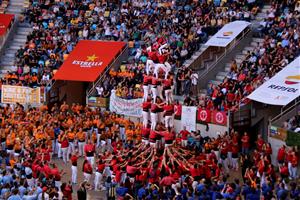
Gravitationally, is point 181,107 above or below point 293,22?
below

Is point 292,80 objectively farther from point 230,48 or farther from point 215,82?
point 230,48

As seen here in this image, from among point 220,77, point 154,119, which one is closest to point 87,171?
point 154,119

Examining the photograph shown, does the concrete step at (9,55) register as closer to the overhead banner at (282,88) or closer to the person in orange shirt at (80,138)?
the person in orange shirt at (80,138)

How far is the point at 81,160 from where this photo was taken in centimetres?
3859

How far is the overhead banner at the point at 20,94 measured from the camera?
45875mm

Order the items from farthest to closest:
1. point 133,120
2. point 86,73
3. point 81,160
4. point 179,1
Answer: point 179,1 → point 86,73 → point 133,120 → point 81,160

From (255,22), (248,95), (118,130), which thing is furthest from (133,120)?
(255,22)

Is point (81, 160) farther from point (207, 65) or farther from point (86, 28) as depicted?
point (86, 28)

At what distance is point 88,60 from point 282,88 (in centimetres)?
1291

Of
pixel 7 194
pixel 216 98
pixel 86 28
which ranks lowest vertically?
pixel 7 194

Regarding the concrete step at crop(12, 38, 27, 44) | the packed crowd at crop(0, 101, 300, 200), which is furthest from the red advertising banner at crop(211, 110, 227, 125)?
the concrete step at crop(12, 38, 27, 44)

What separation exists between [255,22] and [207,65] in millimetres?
3869

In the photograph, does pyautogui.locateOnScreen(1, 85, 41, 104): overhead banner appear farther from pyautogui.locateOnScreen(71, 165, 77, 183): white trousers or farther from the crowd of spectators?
pyautogui.locateOnScreen(71, 165, 77, 183): white trousers

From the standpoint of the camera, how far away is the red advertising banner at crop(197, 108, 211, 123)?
39.2 metres
